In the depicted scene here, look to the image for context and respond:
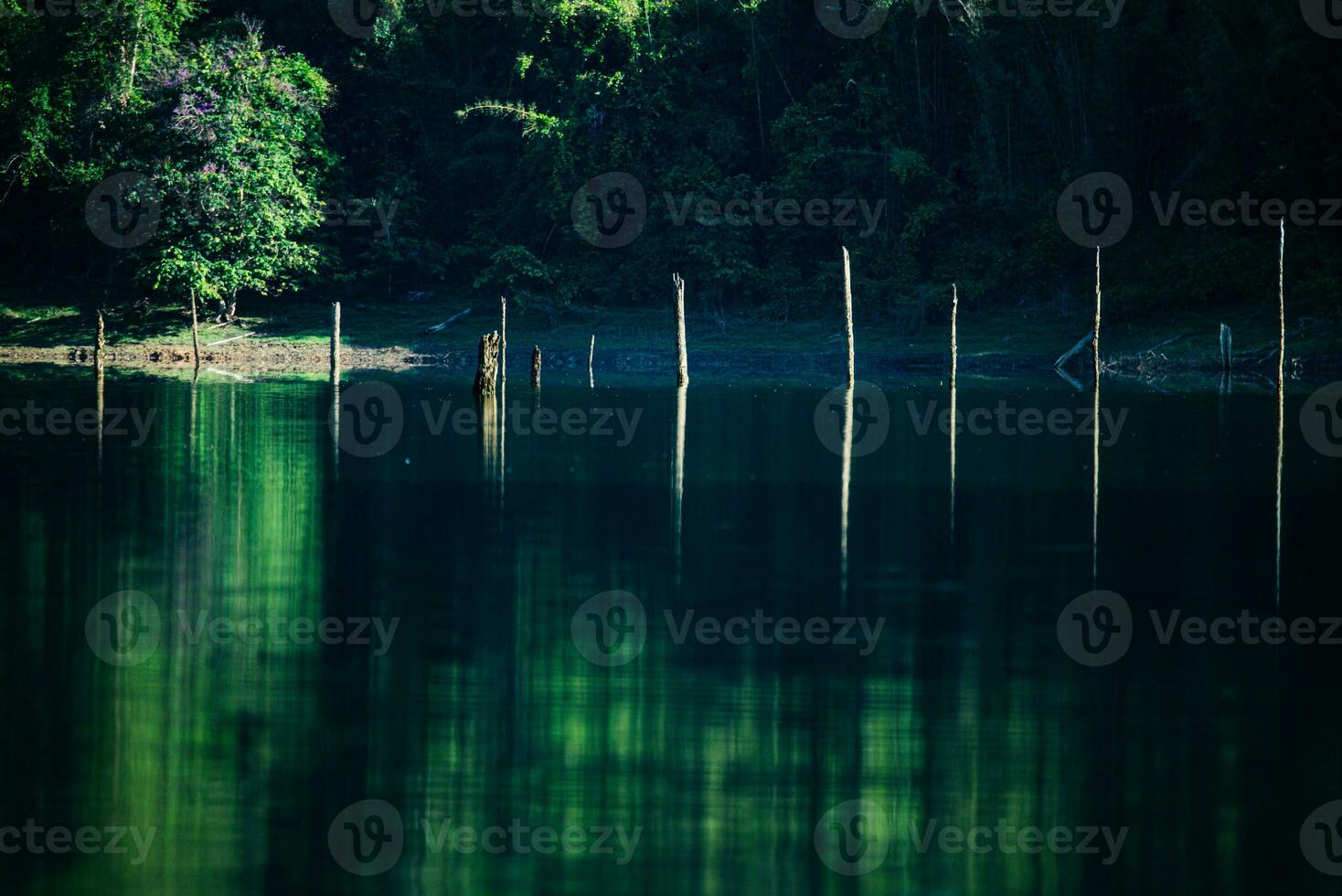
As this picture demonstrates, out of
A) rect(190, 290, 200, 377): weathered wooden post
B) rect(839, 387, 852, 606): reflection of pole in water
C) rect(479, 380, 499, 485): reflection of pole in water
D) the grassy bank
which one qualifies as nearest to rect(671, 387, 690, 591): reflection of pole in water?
rect(839, 387, 852, 606): reflection of pole in water

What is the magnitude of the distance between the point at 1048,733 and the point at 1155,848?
2342 millimetres

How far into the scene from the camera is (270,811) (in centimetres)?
1047

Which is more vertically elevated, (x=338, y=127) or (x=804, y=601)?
(x=338, y=127)

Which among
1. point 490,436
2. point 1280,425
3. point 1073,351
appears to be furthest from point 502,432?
point 1073,351

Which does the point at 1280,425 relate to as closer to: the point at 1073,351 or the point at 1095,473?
the point at 1095,473

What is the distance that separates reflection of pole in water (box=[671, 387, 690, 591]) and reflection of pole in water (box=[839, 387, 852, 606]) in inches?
69.3

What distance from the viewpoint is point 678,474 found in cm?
2780

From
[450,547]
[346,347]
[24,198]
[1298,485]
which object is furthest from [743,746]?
[24,198]

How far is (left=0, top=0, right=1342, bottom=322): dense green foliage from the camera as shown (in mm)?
51844

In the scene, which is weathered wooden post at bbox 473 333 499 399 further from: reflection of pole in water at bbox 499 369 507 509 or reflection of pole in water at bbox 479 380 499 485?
reflection of pole in water at bbox 499 369 507 509

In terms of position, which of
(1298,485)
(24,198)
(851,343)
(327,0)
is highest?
(327,0)

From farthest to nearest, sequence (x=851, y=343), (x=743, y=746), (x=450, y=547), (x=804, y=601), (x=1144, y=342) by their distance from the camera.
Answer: (x=1144, y=342)
(x=851, y=343)
(x=450, y=547)
(x=804, y=601)
(x=743, y=746)

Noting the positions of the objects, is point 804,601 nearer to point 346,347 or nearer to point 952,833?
point 952,833

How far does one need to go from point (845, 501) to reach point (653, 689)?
1150 centimetres
